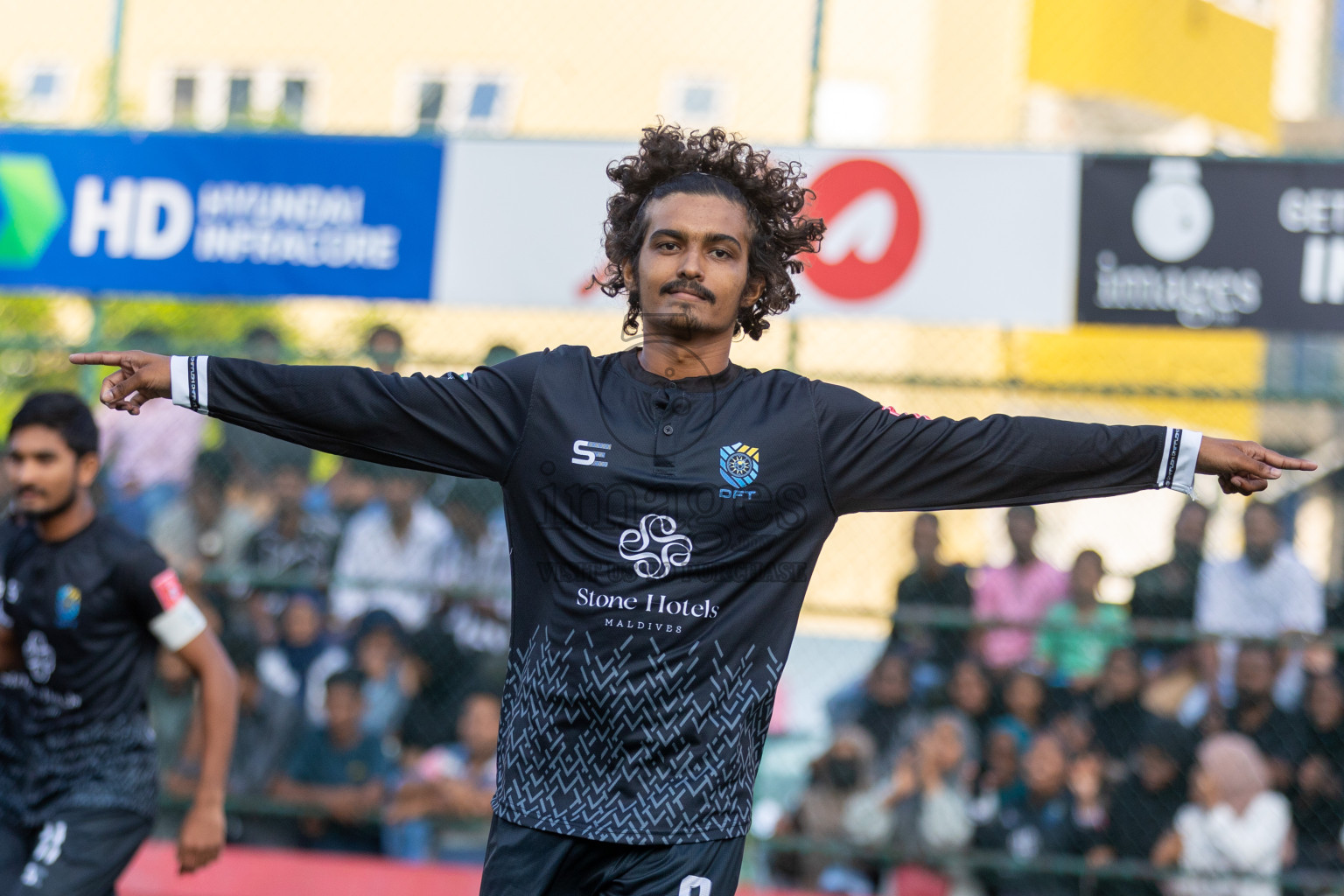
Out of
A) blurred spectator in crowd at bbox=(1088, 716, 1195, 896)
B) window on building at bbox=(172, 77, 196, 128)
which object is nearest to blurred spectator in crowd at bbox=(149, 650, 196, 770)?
blurred spectator in crowd at bbox=(1088, 716, 1195, 896)

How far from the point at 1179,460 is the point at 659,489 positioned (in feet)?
3.44

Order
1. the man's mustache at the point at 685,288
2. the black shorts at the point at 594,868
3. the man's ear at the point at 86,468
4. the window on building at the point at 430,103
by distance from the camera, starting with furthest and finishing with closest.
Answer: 1. the window on building at the point at 430,103
2. the man's ear at the point at 86,468
3. the man's mustache at the point at 685,288
4. the black shorts at the point at 594,868

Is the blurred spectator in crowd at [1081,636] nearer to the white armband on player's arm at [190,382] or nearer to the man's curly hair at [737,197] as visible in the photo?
the man's curly hair at [737,197]

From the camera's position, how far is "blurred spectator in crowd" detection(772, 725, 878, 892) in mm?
6043

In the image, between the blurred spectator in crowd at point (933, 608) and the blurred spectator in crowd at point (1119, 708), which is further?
the blurred spectator in crowd at point (933, 608)

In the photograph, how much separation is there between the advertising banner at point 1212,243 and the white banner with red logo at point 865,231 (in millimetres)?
150

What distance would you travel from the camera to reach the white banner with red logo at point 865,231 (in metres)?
5.89

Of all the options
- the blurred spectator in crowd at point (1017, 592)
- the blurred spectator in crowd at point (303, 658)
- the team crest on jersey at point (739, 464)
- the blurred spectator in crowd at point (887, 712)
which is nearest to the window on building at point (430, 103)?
the blurred spectator in crowd at point (303, 658)

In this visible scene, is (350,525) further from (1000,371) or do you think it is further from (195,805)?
(1000,371)

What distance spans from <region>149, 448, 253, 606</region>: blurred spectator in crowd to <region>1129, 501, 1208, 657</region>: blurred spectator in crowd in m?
4.27

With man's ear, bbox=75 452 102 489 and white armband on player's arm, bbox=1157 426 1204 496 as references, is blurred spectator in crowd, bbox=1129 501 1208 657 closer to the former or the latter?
white armband on player's arm, bbox=1157 426 1204 496

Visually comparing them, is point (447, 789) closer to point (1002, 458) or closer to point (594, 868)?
point (594, 868)

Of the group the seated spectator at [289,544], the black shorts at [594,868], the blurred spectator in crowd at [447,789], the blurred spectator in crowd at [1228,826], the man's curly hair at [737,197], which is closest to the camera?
the black shorts at [594,868]

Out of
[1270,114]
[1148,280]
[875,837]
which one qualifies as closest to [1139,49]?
[1270,114]
